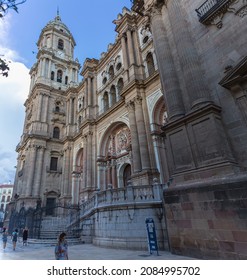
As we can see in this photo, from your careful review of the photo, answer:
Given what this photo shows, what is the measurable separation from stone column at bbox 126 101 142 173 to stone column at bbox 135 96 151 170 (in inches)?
16.1

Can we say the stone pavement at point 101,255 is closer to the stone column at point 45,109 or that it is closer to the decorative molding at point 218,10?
the decorative molding at point 218,10

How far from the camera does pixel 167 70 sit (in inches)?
399

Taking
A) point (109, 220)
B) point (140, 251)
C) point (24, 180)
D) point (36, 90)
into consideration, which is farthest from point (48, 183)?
point (140, 251)

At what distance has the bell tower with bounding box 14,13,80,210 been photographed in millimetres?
25922

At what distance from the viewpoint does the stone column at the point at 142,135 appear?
15.7 metres

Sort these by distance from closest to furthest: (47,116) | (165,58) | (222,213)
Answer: (222,213) → (165,58) → (47,116)

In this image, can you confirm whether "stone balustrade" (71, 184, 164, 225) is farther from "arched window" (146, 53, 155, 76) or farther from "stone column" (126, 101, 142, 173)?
"arched window" (146, 53, 155, 76)

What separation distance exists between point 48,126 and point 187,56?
25356mm

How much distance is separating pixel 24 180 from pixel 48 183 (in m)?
3.15

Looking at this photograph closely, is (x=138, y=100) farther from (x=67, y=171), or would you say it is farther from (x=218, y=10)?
(x=67, y=171)

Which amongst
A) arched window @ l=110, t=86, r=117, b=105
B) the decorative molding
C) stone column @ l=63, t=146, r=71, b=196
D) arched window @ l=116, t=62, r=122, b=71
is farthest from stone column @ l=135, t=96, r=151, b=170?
stone column @ l=63, t=146, r=71, b=196

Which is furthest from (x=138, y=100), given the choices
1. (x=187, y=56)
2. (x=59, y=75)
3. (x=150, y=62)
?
(x=59, y=75)

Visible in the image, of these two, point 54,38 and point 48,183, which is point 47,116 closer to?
point 48,183

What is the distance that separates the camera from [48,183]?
88.0 ft
